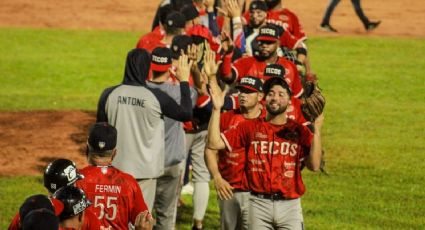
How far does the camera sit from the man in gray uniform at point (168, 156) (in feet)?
37.3

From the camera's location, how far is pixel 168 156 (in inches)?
456

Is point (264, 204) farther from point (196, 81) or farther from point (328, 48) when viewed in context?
point (328, 48)

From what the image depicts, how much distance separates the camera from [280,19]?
55.7 ft

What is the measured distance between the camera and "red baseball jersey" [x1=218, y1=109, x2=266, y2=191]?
10672 mm

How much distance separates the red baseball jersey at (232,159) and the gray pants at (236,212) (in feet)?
0.42

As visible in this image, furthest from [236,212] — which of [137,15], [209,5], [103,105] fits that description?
[137,15]

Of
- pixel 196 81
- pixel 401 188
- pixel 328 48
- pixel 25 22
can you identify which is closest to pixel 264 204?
pixel 196 81

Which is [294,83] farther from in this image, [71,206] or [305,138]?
[71,206]

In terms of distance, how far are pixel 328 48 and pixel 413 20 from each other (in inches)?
178

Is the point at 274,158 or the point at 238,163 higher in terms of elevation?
the point at 274,158

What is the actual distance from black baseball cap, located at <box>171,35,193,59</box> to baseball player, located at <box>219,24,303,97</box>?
797mm

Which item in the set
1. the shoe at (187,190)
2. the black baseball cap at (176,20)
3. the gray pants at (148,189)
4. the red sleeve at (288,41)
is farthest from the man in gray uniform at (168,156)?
the red sleeve at (288,41)

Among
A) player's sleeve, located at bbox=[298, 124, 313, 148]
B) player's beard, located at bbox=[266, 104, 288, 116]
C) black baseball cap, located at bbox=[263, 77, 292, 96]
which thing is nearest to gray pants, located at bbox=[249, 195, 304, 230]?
player's sleeve, located at bbox=[298, 124, 313, 148]

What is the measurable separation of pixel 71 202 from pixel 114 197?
1718 mm
